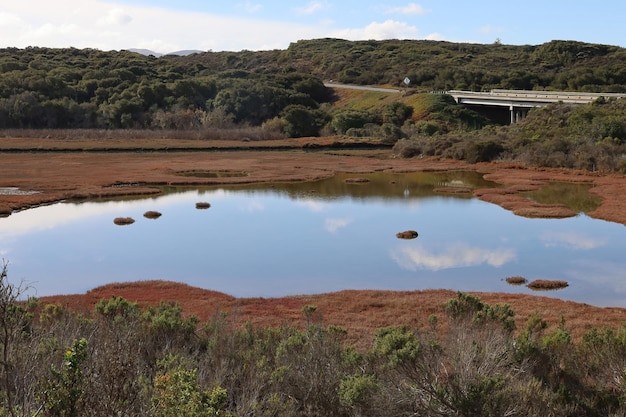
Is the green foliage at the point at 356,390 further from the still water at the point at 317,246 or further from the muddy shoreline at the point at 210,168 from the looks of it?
the muddy shoreline at the point at 210,168

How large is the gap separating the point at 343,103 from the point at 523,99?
3364cm

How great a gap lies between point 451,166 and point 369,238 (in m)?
31.1

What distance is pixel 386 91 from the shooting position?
106 m

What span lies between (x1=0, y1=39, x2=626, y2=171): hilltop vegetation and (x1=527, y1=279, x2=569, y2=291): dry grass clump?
3340 centimetres

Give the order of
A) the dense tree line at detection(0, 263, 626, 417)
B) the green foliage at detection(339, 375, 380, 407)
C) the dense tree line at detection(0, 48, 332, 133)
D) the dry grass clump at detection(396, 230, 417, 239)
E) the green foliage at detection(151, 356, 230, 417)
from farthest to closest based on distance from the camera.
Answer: the dense tree line at detection(0, 48, 332, 133)
the dry grass clump at detection(396, 230, 417, 239)
the green foliage at detection(339, 375, 380, 407)
the dense tree line at detection(0, 263, 626, 417)
the green foliage at detection(151, 356, 230, 417)

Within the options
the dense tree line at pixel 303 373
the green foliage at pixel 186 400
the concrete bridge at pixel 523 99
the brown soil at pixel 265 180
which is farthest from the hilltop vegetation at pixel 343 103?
the green foliage at pixel 186 400

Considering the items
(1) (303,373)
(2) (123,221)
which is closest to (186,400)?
(1) (303,373)

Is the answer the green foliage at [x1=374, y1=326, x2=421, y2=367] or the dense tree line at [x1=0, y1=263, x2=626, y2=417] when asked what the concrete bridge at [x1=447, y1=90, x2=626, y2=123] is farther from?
the green foliage at [x1=374, y1=326, x2=421, y2=367]

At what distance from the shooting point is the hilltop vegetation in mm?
62406

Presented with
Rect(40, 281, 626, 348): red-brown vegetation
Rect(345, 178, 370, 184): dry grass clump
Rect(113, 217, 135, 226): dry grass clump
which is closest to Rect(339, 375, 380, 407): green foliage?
Rect(40, 281, 626, 348): red-brown vegetation

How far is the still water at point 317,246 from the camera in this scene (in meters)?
24.0

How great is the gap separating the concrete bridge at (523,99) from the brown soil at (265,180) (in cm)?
1863

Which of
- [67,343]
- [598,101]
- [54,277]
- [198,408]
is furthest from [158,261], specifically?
[598,101]

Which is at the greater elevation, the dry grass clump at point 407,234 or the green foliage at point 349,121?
A: the green foliage at point 349,121
